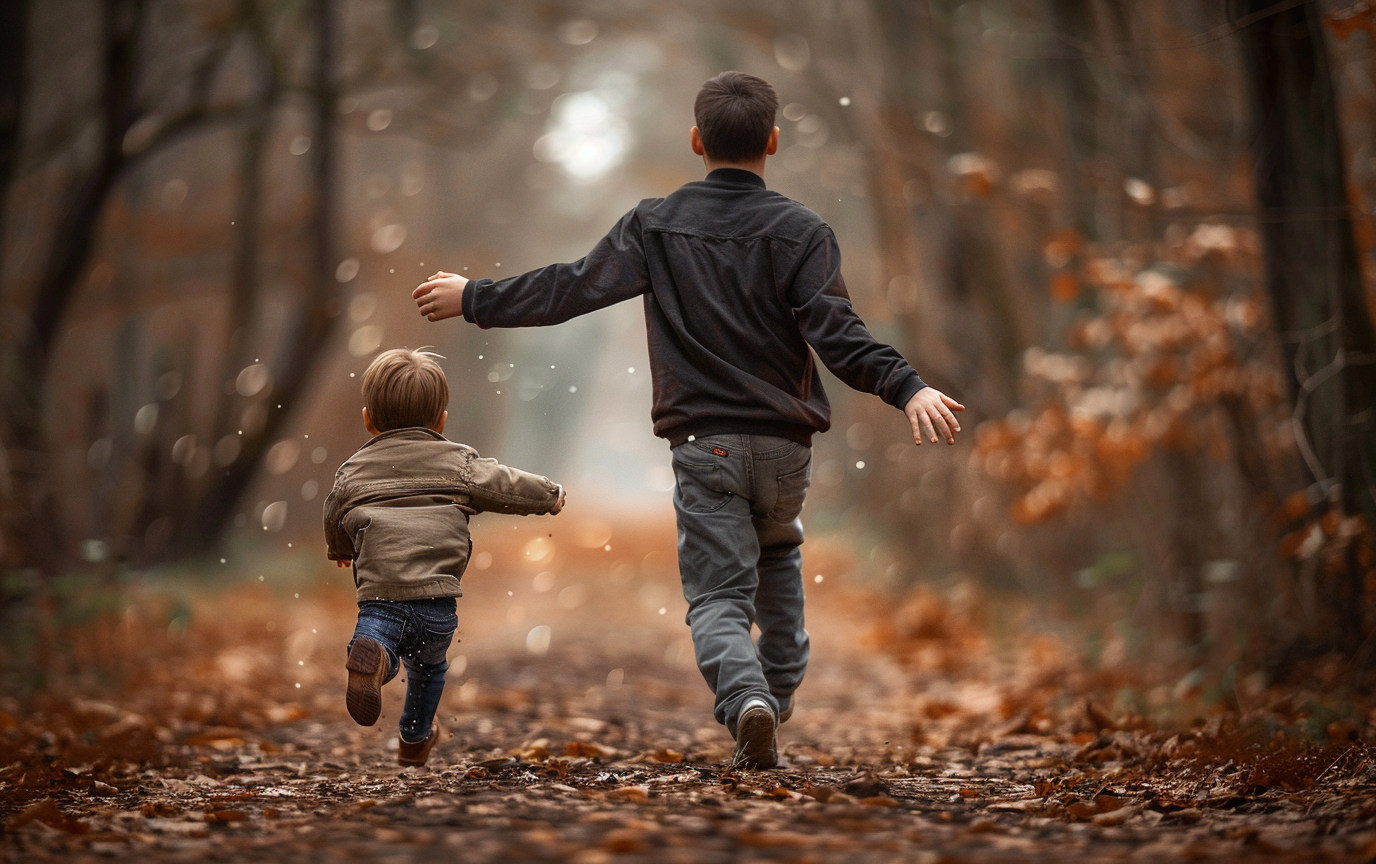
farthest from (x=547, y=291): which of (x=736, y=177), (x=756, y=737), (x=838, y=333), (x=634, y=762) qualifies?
(x=634, y=762)

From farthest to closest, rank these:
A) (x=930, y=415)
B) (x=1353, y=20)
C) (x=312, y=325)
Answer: (x=312, y=325)
(x=1353, y=20)
(x=930, y=415)

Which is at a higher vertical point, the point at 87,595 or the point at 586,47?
the point at 586,47

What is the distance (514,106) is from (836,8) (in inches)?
202

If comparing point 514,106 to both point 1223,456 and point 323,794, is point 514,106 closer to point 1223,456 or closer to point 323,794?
point 1223,456

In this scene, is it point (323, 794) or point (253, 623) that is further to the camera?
point (253, 623)

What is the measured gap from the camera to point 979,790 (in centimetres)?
313

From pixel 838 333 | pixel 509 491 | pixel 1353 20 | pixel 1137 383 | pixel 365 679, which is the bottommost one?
pixel 365 679

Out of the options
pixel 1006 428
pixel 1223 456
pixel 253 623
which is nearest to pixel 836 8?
pixel 1006 428

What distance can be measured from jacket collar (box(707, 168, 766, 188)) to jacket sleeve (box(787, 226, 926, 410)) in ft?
Result: 0.86

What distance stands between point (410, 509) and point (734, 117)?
4.74 feet

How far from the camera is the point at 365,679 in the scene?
118 inches

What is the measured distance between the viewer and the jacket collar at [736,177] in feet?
11.0

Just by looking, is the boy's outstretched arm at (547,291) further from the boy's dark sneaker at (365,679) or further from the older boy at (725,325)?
the boy's dark sneaker at (365,679)

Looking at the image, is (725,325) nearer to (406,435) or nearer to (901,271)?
(406,435)
